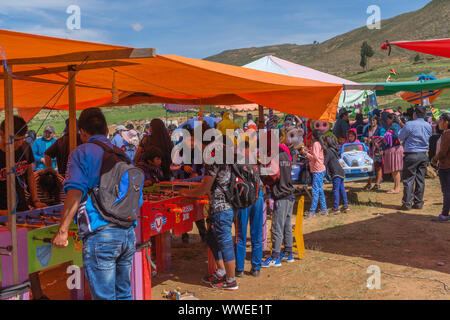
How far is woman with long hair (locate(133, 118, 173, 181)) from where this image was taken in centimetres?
632

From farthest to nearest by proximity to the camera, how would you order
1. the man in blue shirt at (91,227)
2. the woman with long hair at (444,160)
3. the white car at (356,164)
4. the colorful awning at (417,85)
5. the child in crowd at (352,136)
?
1. the child in crowd at (352,136)
2. the white car at (356,164)
3. the colorful awning at (417,85)
4. the woman with long hair at (444,160)
5. the man in blue shirt at (91,227)

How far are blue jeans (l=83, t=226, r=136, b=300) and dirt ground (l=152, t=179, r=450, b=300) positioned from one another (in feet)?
6.10

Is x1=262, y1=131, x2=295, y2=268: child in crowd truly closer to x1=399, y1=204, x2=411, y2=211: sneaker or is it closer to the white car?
x1=399, y1=204, x2=411, y2=211: sneaker

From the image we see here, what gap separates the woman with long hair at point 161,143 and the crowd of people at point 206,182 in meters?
0.01

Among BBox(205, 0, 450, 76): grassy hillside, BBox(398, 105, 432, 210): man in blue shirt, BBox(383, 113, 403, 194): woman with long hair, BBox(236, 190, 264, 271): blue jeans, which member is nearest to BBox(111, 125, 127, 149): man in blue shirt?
BBox(236, 190, 264, 271): blue jeans

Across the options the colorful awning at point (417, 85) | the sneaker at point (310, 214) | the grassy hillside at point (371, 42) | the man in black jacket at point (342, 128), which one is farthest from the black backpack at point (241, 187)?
the grassy hillside at point (371, 42)

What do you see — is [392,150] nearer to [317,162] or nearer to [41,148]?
[317,162]

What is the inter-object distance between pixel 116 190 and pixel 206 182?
1.71 meters

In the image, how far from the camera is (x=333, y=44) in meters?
178

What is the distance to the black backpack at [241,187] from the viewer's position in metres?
4.63

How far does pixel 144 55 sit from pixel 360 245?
16.1 ft

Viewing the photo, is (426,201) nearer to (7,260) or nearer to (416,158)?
(416,158)

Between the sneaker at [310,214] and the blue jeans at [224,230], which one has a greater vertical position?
the blue jeans at [224,230]

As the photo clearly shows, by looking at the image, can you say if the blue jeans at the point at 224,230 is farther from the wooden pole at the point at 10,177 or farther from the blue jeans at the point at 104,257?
the wooden pole at the point at 10,177
